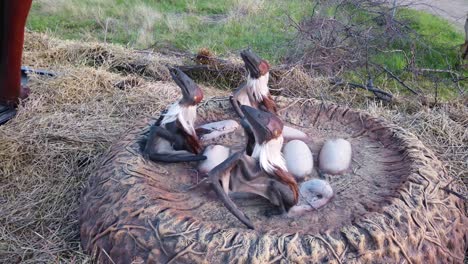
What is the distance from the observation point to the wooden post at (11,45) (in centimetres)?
272

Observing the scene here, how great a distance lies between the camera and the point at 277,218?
5.88 feet

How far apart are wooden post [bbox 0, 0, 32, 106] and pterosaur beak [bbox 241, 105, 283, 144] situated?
166cm

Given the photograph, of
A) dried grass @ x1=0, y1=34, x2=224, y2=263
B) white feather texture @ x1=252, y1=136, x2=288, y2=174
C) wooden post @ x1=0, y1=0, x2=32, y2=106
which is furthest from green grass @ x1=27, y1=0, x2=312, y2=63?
white feather texture @ x1=252, y1=136, x2=288, y2=174

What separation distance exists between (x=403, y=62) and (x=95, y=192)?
140 inches

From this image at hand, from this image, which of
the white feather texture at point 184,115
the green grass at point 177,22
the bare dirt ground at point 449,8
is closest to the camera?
A: the white feather texture at point 184,115

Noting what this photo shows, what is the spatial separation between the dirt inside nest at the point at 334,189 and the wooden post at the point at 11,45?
1341 mm

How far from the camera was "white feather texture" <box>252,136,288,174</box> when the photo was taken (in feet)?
5.65

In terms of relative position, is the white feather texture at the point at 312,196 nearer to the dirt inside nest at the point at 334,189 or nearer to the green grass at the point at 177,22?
the dirt inside nest at the point at 334,189

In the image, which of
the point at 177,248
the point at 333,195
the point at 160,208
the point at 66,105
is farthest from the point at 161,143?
the point at 66,105

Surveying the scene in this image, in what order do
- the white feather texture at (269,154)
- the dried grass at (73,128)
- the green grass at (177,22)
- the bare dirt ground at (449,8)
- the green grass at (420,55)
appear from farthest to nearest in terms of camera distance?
the bare dirt ground at (449,8) → the green grass at (177,22) → the green grass at (420,55) → the dried grass at (73,128) → the white feather texture at (269,154)

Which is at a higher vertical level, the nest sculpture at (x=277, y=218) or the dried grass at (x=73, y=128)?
the nest sculpture at (x=277, y=218)

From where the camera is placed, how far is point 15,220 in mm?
2273

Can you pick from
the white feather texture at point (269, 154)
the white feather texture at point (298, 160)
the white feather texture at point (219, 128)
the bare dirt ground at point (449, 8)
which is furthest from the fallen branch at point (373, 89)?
the bare dirt ground at point (449, 8)

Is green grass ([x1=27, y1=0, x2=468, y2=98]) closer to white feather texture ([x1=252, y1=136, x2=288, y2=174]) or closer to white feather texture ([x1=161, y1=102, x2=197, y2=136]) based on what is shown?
white feather texture ([x1=161, y1=102, x2=197, y2=136])
